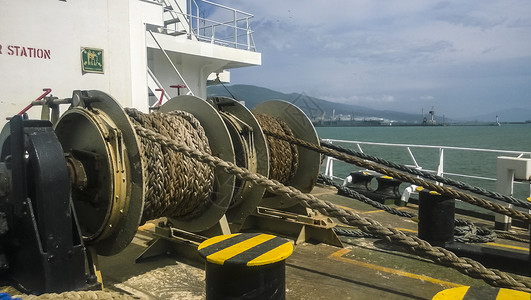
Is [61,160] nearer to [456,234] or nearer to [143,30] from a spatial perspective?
[456,234]

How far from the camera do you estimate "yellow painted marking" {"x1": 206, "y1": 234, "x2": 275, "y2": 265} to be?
8.27 feet

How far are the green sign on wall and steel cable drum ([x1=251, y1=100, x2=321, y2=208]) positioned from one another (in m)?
3.04

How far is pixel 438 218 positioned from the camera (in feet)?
14.7

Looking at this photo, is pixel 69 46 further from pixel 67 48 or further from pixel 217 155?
pixel 217 155

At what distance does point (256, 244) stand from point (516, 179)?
5.07 meters

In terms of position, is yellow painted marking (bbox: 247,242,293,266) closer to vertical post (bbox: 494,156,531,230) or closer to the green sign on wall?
vertical post (bbox: 494,156,531,230)

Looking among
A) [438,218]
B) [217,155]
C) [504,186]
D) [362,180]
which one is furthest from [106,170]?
[362,180]

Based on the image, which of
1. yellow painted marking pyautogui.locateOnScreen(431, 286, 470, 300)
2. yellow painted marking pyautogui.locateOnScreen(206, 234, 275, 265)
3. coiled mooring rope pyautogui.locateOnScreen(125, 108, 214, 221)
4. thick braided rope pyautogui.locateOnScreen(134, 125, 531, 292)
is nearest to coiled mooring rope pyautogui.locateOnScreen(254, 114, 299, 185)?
coiled mooring rope pyautogui.locateOnScreen(125, 108, 214, 221)

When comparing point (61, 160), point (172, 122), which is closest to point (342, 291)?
point (172, 122)

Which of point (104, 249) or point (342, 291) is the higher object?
point (104, 249)

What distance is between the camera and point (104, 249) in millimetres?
3709

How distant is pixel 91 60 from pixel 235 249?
5.42 m

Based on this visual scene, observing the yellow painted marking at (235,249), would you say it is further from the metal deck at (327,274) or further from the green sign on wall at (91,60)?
the green sign on wall at (91,60)

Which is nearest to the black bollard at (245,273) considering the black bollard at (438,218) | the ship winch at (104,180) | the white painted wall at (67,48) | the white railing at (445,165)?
the ship winch at (104,180)
